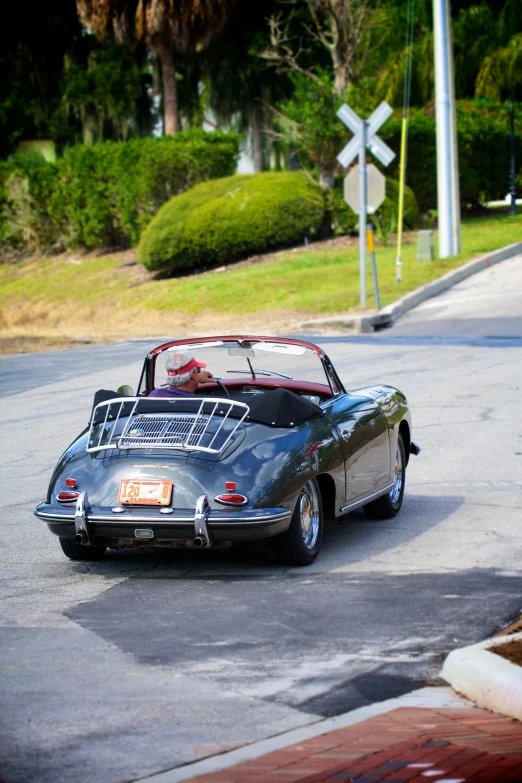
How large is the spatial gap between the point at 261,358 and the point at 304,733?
14.1 feet

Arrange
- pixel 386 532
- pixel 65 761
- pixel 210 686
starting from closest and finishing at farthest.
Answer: pixel 65 761
pixel 210 686
pixel 386 532

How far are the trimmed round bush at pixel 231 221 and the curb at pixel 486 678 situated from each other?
26470mm

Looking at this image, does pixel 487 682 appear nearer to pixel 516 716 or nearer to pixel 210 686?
pixel 516 716

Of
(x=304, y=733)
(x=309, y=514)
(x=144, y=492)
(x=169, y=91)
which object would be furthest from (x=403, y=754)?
(x=169, y=91)

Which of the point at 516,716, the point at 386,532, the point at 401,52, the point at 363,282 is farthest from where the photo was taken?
the point at 401,52

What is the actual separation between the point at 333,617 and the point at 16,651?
1599 millimetres

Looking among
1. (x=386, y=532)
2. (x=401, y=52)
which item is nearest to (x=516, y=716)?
(x=386, y=532)

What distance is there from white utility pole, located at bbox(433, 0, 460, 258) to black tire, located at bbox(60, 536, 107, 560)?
21.0m

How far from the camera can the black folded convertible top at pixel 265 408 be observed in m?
7.28

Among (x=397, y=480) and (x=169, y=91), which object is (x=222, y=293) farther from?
(x=397, y=480)

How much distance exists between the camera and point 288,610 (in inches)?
245

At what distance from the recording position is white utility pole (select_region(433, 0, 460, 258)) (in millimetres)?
27016

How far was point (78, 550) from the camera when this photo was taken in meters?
7.49

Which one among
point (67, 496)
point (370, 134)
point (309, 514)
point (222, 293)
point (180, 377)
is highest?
point (370, 134)
